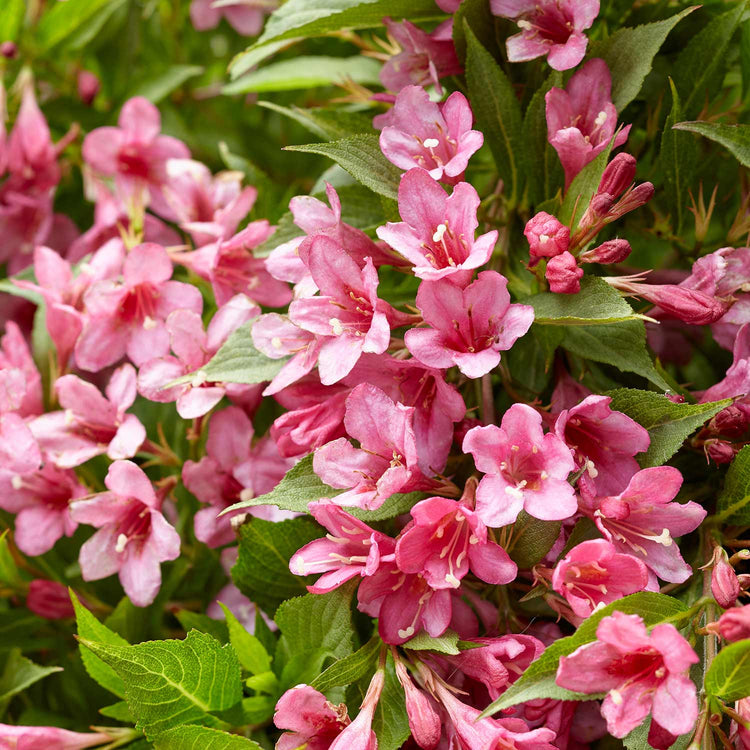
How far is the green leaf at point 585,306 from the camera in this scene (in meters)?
0.64

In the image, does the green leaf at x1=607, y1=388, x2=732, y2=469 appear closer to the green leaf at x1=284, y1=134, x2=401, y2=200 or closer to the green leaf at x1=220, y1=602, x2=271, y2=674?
the green leaf at x1=284, y1=134, x2=401, y2=200

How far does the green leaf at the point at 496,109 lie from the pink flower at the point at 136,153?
512 mm

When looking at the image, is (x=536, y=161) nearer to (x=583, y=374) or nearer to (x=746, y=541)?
(x=583, y=374)

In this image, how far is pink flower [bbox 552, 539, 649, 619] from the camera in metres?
0.60

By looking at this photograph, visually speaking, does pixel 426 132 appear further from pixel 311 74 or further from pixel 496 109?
pixel 311 74

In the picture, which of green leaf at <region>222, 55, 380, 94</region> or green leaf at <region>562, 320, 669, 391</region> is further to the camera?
green leaf at <region>222, 55, 380, 94</region>

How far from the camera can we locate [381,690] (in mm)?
690

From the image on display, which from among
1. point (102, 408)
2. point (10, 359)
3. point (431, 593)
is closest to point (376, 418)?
point (431, 593)

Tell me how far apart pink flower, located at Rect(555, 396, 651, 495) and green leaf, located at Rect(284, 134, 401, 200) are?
24 centimetres

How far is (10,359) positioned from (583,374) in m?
0.60

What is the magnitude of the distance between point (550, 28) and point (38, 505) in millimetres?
680

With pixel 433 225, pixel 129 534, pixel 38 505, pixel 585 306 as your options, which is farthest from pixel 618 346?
pixel 38 505

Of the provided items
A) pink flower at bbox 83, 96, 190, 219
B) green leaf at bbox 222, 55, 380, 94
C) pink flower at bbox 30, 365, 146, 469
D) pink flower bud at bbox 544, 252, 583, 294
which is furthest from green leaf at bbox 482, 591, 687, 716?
pink flower at bbox 83, 96, 190, 219

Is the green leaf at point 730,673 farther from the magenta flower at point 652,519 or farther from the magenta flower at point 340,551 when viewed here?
the magenta flower at point 340,551
